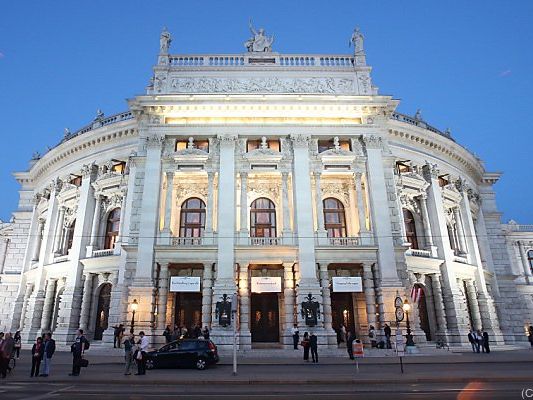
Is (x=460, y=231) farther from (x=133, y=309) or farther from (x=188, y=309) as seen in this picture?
(x=133, y=309)

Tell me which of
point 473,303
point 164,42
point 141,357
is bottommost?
point 141,357

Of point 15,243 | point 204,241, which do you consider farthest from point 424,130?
point 15,243

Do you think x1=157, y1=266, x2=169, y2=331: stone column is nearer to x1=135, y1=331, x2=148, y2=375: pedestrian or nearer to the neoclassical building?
the neoclassical building

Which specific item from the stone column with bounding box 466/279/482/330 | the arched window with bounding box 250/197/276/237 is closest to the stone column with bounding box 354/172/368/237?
the arched window with bounding box 250/197/276/237

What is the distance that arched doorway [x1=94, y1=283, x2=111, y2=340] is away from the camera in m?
30.2

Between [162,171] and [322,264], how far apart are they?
14067 mm

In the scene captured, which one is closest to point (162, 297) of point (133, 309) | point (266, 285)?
point (133, 309)

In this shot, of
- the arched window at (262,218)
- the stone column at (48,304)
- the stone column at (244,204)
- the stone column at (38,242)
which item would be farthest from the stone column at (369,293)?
the stone column at (38,242)

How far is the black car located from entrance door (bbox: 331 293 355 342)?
1282 centimetres

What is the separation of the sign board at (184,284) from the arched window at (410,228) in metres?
18.7

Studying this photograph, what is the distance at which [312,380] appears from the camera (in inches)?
518

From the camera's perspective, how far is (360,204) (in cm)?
2902

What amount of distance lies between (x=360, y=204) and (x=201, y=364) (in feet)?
55.9

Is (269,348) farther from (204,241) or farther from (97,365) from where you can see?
(97,365)
